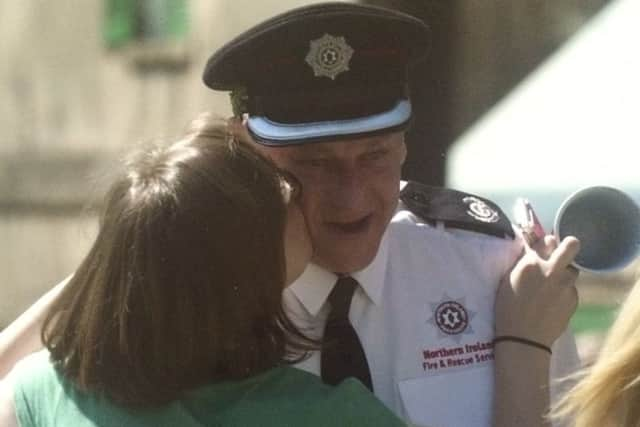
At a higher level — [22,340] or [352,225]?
[352,225]

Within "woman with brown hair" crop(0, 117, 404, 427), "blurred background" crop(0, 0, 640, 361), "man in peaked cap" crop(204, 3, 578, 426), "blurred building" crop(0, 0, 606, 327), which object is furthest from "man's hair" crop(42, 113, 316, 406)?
"blurred building" crop(0, 0, 606, 327)

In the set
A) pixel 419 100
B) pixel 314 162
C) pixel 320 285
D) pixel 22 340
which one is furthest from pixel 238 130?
pixel 419 100

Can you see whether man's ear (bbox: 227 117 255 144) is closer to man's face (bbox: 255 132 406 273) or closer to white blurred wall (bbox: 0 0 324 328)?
man's face (bbox: 255 132 406 273)

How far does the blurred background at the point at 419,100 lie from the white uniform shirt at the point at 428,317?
591 millimetres

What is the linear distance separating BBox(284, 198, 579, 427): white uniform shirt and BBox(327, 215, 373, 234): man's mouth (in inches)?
3.9

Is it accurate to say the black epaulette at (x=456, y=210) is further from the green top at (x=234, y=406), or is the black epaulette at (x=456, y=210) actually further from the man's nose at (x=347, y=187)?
the green top at (x=234, y=406)

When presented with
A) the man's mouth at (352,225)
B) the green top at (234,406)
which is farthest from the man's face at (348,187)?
the green top at (234,406)

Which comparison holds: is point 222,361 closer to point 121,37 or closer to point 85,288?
point 85,288

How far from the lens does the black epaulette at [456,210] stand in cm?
215

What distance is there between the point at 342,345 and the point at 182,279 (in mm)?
452

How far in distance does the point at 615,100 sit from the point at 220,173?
215 centimetres

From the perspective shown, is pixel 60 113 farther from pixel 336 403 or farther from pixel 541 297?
pixel 336 403

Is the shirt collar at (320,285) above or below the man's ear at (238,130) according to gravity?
below

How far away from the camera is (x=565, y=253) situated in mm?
1988
